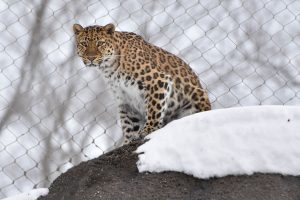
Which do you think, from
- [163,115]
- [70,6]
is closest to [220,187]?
[163,115]

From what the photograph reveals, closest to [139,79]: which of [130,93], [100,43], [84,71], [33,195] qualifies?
[130,93]

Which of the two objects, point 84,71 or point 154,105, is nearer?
point 154,105

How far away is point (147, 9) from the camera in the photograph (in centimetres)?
787

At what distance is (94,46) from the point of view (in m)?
5.11

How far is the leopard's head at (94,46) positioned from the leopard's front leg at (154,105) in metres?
0.28

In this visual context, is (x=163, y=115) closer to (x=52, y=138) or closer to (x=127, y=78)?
(x=127, y=78)

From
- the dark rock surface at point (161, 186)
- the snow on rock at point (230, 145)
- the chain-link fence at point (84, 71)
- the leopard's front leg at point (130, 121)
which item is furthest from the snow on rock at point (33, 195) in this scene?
the chain-link fence at point (84, 71)

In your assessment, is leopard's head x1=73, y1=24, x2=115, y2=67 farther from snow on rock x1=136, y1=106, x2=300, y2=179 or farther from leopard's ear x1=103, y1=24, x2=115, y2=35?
snow on rock x1=136, y1=106, x2=300, y2=179

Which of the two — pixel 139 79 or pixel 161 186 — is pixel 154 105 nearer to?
pixel 139 79

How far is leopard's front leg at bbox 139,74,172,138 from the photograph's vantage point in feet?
16.4

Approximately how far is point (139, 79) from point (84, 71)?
250 cm

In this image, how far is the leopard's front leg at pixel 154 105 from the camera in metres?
5.00

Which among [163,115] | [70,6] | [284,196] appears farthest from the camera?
[70,6]

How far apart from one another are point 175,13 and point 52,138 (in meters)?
1.53
